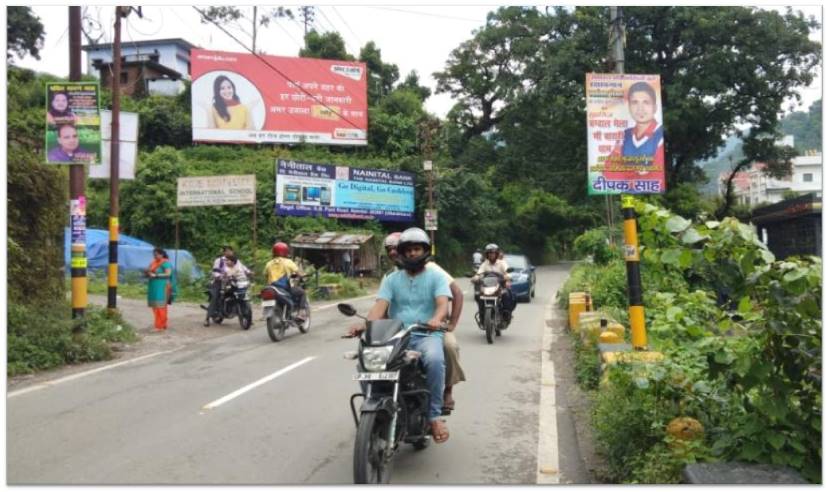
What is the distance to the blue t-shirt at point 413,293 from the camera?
4891 millimetres

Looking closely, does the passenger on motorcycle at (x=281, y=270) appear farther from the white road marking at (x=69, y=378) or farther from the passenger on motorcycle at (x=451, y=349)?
the passenger on motorcycle at (x=451, y=349)

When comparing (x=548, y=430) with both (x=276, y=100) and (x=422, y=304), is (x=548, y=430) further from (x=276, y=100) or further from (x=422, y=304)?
(x=276, y=100)

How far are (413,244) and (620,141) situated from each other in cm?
494

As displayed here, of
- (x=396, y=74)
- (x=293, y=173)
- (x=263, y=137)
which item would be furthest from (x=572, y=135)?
(x=396, y=74)

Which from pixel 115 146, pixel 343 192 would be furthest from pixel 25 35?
pixel 115 146

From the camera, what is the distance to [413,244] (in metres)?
4.77

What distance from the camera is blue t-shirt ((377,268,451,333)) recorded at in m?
4.89

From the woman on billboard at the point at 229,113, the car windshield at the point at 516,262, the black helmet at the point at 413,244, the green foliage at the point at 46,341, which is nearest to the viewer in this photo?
the black helmet at the point at 413,244

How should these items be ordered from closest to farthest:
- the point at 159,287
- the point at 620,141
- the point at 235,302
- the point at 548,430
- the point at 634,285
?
the point at 548,430 < the point at 634,285 < the point at 620,141 < the point at 159,287 < the point at 235,302

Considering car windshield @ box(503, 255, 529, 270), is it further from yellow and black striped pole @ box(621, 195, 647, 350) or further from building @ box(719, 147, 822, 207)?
building @ box(719, 147, 822, 207)

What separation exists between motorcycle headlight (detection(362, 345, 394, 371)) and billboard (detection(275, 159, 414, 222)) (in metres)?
24.4

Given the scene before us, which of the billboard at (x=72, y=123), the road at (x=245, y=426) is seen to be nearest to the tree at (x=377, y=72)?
the billboard at (x=72, y=123)

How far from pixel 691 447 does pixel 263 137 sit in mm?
32058

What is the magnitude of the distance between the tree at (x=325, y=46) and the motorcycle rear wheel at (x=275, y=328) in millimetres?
33211
